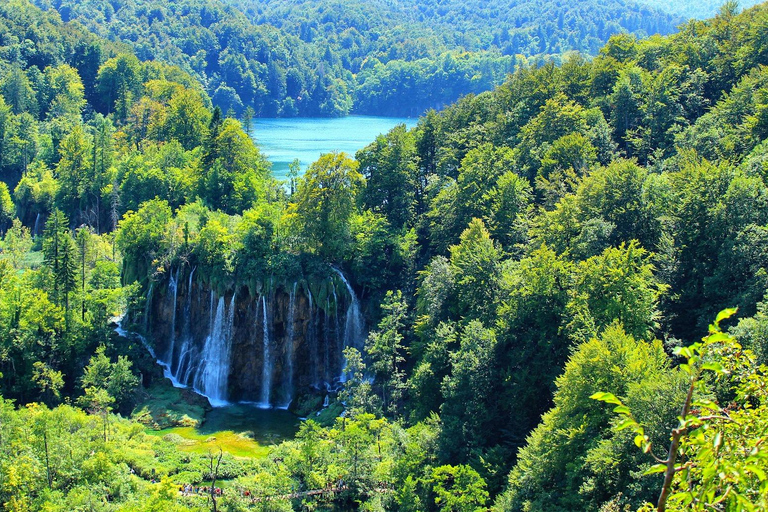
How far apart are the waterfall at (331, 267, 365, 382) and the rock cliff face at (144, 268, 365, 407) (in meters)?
0.07

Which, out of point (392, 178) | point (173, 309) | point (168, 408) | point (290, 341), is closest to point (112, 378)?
point (168, 408)

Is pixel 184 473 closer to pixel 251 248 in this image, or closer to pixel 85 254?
pixel 251 248

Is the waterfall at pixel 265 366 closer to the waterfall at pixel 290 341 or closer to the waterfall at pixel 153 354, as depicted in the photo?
the waterfall at pixel 290 341

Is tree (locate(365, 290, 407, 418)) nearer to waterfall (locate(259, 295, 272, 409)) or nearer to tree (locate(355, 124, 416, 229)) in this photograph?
waterfall (locate(259, 295, 272, 409))

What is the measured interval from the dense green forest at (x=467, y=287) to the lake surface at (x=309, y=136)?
27065mm

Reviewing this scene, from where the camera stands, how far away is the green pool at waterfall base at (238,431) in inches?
1497

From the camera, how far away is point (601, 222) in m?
36.3

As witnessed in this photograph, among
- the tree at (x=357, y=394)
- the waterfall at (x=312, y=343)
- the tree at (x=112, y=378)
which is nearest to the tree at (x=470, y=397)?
the tree at (x=357, y=394)

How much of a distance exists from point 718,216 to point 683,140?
1379 cm

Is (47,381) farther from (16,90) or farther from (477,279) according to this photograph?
(16,90)

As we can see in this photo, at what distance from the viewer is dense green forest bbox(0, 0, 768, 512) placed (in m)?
26.4

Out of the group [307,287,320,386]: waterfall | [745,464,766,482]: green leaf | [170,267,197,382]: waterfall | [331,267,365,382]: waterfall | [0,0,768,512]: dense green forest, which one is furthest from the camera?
[331,267,365,382]: waterfall

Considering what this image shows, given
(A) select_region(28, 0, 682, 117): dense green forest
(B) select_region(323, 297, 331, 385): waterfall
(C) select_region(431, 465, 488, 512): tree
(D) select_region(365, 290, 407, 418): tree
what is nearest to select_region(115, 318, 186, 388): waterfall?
(B) select_region(323, 297, 331, 385): waterfall

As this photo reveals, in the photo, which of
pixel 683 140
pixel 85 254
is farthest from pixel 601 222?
pixel 85 254
